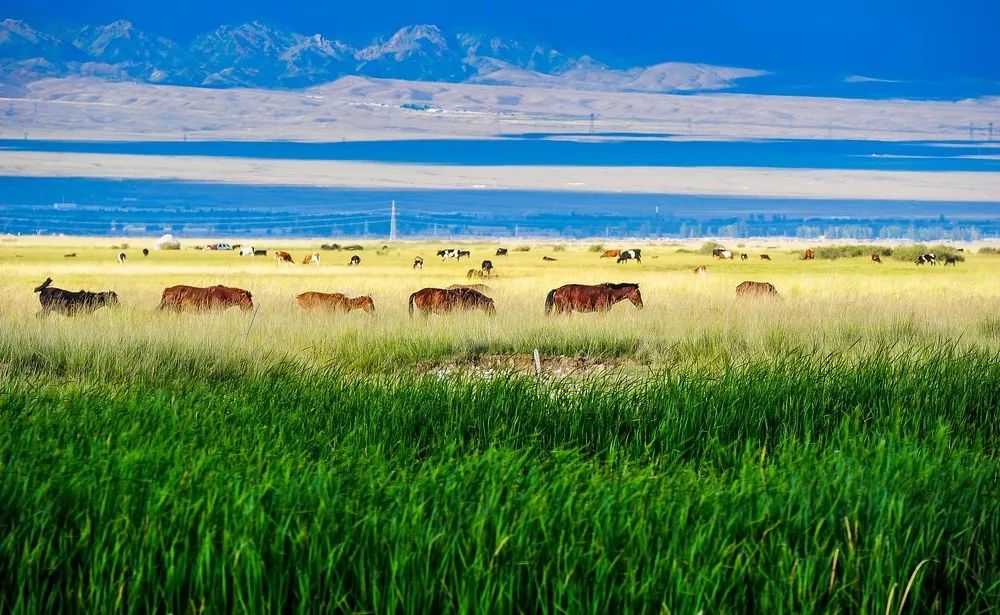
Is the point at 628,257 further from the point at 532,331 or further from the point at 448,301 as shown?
the point at 532,331

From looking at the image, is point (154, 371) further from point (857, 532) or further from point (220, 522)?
point (857, 532)

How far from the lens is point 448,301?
2636cm

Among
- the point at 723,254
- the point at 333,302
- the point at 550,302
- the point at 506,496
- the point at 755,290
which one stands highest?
the point at 506,496

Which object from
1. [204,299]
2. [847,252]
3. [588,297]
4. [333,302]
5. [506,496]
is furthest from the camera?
[847,252]

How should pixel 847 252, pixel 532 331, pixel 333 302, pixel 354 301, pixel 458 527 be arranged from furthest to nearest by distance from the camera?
1. pixel 847 252
2. pixel 333 302
3. pixel 354 301
4. pixel 532 331
5. pixel 458 527

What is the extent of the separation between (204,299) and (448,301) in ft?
16.6

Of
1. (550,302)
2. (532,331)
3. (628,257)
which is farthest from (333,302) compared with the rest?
(628,257)

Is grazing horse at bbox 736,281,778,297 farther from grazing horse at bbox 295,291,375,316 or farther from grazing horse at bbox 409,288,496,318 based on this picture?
grazing horse at bbox 295,291,375,316

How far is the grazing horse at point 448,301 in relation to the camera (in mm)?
26031

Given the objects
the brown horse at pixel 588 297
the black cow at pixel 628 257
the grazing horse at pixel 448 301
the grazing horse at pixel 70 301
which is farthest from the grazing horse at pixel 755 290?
the black cow at pixel 628 257

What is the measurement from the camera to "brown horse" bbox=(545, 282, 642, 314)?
26562mm

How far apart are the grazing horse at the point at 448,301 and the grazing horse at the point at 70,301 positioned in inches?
243

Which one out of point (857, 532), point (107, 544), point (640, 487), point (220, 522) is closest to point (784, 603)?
point (857, 532)

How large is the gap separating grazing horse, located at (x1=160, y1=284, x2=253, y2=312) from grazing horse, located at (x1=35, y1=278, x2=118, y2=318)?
3.63 ft
